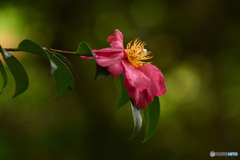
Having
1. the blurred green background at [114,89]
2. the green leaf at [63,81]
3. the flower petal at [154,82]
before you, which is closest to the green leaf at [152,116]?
the flower petal at [154,82]

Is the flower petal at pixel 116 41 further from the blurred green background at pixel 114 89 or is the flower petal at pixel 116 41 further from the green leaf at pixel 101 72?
the blurred green background at pixel 114 89

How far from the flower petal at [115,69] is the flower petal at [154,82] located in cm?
6

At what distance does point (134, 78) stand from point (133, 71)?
0.03 meters

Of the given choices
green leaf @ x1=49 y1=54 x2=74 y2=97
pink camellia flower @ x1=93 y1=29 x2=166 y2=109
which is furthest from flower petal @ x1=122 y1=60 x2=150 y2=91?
green leaf @ x1=49 y1=54 x2=74 y2=97

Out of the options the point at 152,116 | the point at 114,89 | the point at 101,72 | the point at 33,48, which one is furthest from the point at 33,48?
the point at 114,89

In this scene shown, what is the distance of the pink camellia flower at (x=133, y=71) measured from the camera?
0.51 metres

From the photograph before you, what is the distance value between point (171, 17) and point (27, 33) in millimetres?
1288

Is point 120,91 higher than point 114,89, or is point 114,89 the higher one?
point 120,91

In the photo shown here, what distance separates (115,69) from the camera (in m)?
0.51

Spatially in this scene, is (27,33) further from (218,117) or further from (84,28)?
(218,117)

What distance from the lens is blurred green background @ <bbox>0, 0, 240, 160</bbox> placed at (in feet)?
8.60

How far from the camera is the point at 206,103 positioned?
2.71 metres

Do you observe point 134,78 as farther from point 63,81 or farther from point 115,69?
point 63,81

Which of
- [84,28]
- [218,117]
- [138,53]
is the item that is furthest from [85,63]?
[138,53]
